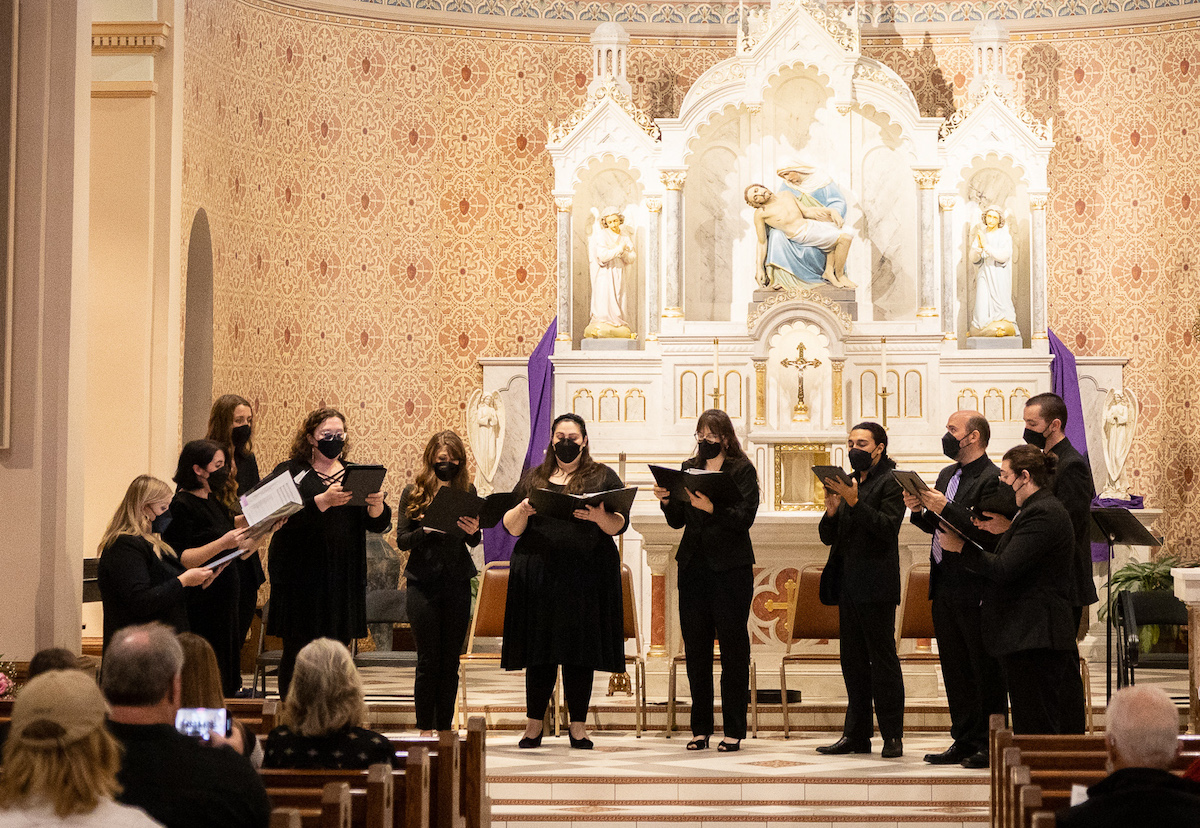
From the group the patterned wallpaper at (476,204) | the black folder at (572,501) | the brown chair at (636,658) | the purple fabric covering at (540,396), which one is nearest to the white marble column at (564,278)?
the purple fabric covering at (540,396)

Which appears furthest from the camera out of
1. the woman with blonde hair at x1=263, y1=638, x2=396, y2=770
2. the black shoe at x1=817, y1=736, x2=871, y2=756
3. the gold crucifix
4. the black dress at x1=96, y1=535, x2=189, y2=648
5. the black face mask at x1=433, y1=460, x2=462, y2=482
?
the gold crucifix

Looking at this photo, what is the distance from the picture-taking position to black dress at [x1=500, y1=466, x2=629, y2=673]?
629cm

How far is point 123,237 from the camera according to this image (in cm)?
880

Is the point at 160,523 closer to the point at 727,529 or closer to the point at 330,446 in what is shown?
the point at 330,446

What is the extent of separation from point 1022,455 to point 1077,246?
6945mm

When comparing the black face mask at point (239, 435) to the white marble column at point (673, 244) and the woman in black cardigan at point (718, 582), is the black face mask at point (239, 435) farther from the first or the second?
the white marble column at point (673, 244)

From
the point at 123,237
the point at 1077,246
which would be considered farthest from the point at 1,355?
the point at 1077,246

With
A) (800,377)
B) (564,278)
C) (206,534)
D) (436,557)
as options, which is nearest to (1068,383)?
(800,377)

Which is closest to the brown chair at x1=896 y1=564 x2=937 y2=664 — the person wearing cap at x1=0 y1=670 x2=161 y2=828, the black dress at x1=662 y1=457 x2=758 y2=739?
the black dress at x1=662 y1=457 x2=758 y2=739

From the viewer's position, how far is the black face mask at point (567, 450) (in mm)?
6344

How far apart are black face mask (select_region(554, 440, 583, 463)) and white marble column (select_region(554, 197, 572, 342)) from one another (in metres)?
4.81

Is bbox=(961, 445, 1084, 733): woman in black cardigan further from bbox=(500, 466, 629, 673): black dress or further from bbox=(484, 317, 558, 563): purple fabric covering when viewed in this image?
bbox=(484, 317, 558, 563): purple fabric covering

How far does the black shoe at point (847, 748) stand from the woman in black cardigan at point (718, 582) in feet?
1.24

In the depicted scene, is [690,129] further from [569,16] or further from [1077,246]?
[1077,246]
